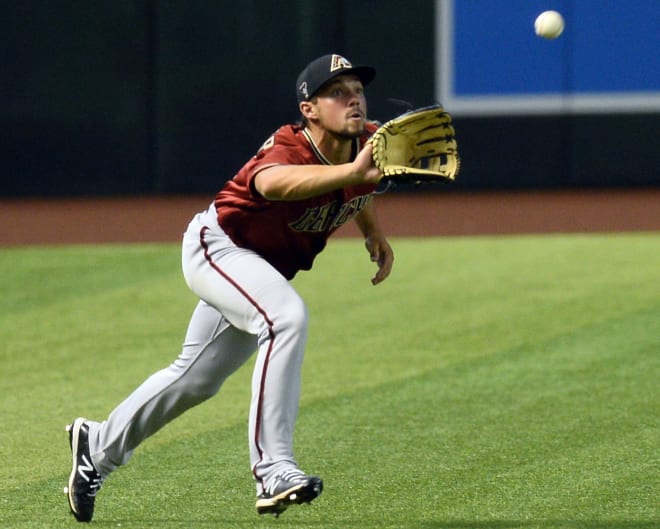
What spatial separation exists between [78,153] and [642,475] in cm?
1096

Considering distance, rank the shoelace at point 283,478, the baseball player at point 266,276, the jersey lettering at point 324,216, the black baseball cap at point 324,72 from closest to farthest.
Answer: the shoelace at point 283,478
the baseball player at point 266,276
the black baseball cap at point 324,72
the jersey lettering at point 324,216

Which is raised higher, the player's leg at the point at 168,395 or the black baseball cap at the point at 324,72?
the black baseball cap at the point at 324,72

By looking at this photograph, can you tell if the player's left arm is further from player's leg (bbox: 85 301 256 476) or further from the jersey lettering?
player's leg (bbox: 85 301 256 476)

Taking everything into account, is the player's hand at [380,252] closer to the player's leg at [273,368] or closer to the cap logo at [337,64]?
the player's leg at [273,368]

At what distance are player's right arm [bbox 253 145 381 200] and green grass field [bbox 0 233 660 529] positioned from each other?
1106mm

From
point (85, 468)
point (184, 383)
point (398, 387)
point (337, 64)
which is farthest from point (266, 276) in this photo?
point (398, 387)

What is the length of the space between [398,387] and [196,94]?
328 inches

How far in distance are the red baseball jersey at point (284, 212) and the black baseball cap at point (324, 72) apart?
0.16 m

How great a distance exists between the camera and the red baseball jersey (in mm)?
4715

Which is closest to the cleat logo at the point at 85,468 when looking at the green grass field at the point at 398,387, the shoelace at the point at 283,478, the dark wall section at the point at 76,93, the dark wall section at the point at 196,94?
the green grass field at the point at 398,387

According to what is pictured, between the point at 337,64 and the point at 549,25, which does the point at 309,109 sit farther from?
the point at 549,25

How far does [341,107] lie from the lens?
15.3 ft

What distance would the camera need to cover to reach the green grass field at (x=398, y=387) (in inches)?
196

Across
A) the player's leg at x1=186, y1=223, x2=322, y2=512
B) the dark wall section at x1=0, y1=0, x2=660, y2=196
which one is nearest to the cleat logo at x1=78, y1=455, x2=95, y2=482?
the player's leg at x1=186, y1=223, x2=322, y2=512
